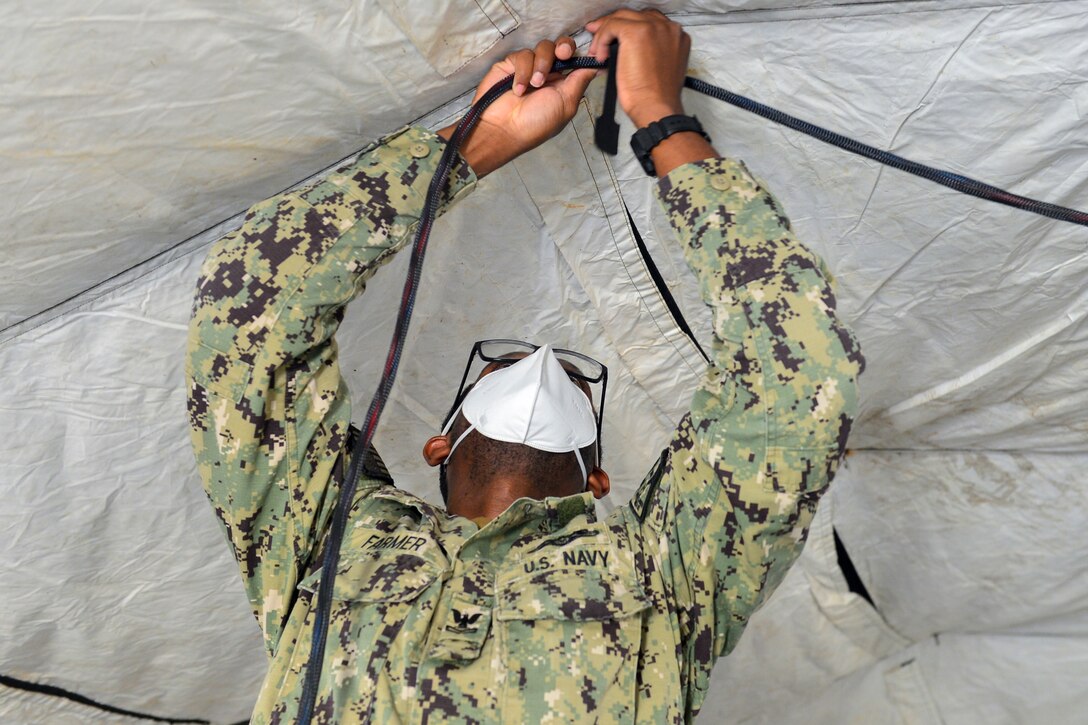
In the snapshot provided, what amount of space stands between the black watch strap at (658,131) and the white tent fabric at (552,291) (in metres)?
0.11

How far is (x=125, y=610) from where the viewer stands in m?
1.37

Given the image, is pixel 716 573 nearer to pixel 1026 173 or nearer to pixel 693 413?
pixel 693 413

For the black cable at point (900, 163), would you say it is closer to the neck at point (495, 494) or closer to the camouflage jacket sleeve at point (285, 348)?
the camouflage jacket sleeve at point (285, 348)

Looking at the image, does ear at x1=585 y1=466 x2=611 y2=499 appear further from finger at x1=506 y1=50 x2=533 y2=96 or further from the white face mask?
finger at x1=506 y1=50 x2=533 y2=96

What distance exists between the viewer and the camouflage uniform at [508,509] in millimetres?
959

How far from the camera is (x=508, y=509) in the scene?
1.10 meters

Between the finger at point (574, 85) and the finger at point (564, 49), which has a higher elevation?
the finger at point (564, 49)

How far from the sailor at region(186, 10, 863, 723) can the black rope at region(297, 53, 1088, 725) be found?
3 centimetres

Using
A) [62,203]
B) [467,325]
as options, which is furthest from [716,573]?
[62,203]

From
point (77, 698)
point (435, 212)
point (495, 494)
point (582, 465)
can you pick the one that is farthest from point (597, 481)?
point (77, 698)

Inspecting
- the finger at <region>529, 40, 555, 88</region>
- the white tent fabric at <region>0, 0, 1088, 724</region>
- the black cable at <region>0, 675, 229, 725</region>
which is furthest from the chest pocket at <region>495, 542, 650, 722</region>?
the black cable at <region>0, 675, 229, 725</region>

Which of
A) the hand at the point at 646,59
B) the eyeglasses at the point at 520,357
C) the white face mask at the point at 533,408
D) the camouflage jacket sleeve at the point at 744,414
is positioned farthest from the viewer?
the eyeglasses at the point at 520,357

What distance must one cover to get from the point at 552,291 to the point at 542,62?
0.36 meters

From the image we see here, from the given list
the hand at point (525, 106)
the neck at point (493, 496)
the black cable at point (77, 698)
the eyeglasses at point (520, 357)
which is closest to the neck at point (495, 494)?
the neck at point (493, 496)
